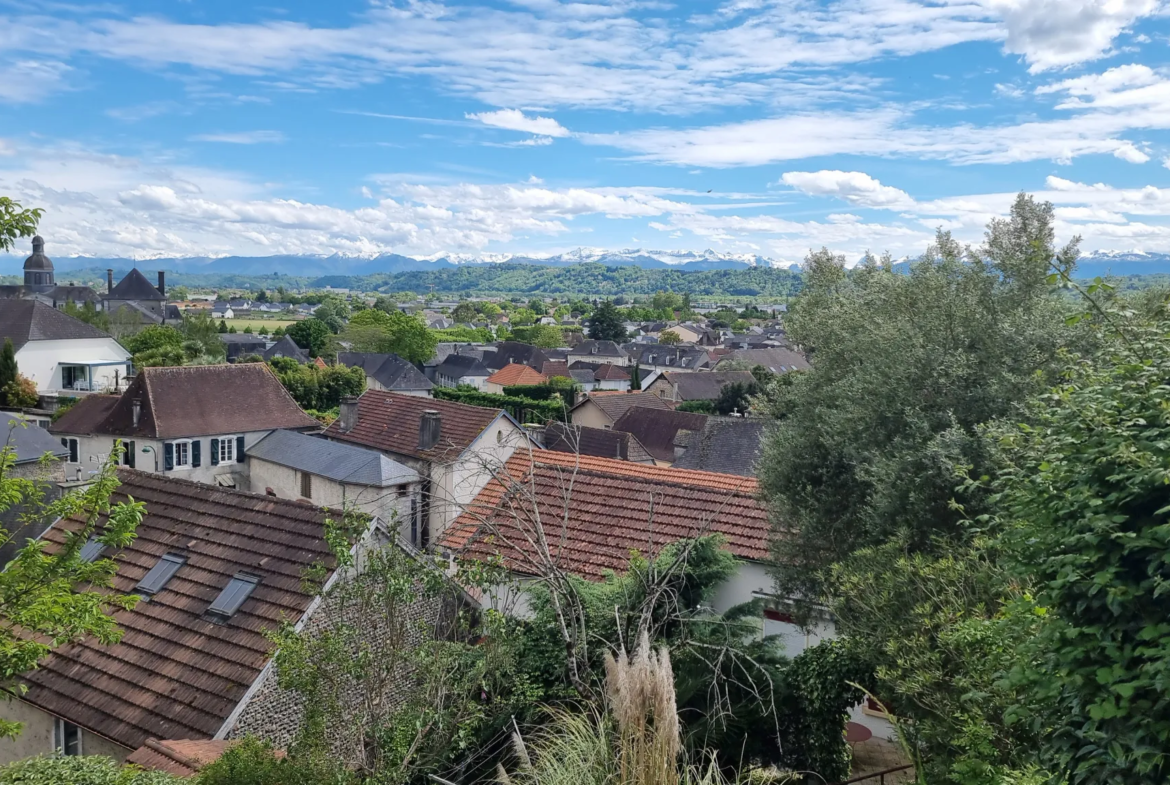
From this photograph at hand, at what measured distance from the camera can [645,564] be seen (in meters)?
9.82

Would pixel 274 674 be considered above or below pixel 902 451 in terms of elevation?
below

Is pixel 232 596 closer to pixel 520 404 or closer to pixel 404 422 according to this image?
pixel 404 422

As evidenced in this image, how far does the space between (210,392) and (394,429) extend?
10216 mm

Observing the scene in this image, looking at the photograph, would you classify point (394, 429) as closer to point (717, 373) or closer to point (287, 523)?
point (287, 523)

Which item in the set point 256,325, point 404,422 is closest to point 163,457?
point 404,422

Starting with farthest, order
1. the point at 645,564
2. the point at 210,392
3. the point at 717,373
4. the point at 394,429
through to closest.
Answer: the point at 717,373 < the point at 210,392 < the point at 394,429 < the point at 645,564

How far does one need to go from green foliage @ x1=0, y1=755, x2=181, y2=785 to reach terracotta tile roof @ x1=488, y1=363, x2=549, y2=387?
221 feet

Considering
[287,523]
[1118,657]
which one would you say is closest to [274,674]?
[287,523]

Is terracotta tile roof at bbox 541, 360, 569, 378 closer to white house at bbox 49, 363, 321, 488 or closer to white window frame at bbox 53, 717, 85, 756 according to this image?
white house at bbox 49, 363, 321, 488

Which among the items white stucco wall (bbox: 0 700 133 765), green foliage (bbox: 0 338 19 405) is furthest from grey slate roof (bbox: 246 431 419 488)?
green foliage (bbox: 0 338 19 405)

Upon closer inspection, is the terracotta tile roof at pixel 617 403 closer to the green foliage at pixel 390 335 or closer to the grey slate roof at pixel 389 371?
the grey slate roof at pixel 389 371

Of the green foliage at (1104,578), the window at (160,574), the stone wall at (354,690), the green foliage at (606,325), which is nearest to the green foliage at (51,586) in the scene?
the stone wall at (354,690)

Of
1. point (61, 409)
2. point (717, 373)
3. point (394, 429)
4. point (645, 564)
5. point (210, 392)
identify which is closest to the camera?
point (645, 564)

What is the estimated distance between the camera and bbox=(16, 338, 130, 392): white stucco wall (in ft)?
155
